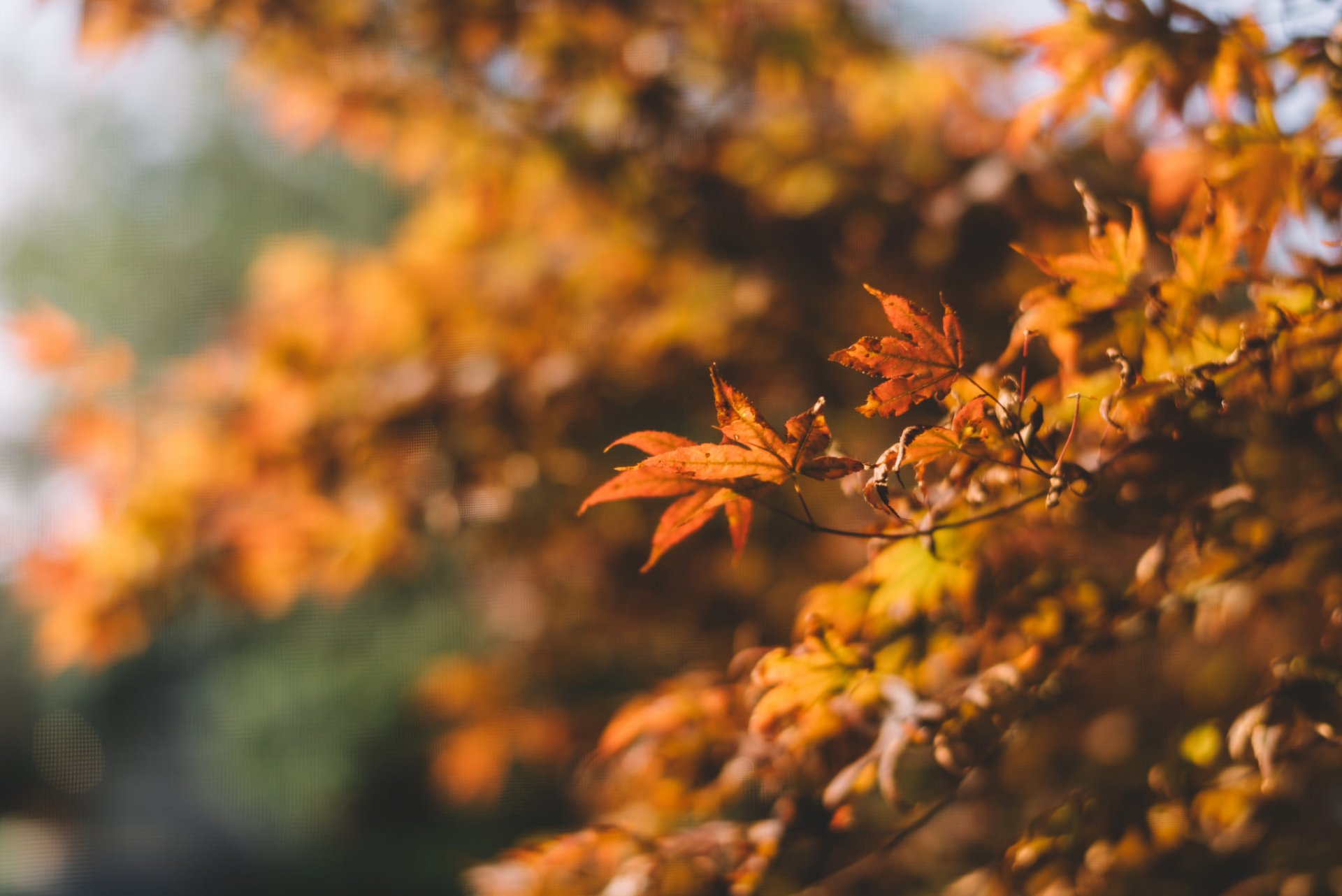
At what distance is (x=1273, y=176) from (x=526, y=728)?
76.3 inches

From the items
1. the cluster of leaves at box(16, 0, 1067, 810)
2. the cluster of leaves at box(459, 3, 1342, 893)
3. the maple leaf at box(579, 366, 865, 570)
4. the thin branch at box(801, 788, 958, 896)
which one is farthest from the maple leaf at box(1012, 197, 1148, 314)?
the cluster of leaves at box(16, 0, 1067, 810)

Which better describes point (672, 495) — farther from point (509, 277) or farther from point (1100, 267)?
point (509, 277)

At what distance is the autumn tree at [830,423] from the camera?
2.40 ft

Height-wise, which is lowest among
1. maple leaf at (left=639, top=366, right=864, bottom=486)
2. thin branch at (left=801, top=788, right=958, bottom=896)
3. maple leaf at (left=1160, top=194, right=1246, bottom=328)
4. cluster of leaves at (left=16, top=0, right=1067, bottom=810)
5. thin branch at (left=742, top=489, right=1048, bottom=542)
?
thin branch at (left=801, top=788, right=958, bottom=896)

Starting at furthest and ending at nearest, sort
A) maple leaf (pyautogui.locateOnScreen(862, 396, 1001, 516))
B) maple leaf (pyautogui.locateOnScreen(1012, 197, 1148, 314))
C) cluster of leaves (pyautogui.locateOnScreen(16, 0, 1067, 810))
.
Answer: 1. cluster of leaves (pyautogui.locateOnScreen(16, 0, 1067, 810))
2. maple leaf (pyautogui.locateOnScreen(1012, 197, 1148, 314))
3. maple leaf (pyautogui.locateOnScreen(862, 396, 1001, 516))

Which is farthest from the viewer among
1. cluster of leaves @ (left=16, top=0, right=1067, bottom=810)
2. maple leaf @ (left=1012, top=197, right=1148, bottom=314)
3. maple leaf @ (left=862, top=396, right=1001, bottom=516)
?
cluster of leaves @ (left=16, top=0, right=1067, bottom=810)

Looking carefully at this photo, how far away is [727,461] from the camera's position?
59cm

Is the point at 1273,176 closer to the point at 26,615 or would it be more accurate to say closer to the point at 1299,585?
the point at 1299,585

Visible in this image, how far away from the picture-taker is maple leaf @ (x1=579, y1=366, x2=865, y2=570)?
570 mm

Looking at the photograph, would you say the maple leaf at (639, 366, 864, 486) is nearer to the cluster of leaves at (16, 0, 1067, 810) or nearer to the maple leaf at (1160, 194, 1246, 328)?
the maple leaf at (1160, 194, 1246, 328)

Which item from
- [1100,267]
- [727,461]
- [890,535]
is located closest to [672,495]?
[727,461]

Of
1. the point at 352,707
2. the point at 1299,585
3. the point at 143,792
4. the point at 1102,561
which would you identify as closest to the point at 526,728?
the point at 1102,561

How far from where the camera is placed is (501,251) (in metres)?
2.01

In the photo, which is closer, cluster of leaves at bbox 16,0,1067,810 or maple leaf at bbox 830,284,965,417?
maple leaf at bbox 830,284,965,417
